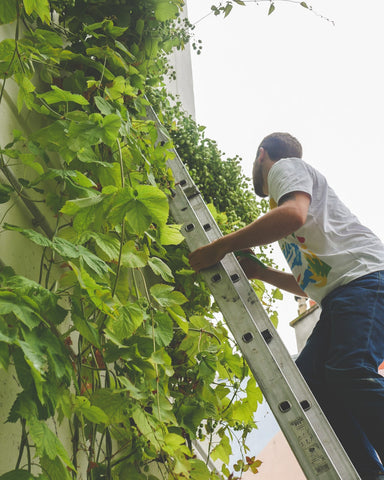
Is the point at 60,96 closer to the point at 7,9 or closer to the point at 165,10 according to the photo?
the point at 7,9

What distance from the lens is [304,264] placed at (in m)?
1.80

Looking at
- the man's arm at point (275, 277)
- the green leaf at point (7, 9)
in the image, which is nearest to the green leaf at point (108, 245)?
the green leaf at point (7, 9)

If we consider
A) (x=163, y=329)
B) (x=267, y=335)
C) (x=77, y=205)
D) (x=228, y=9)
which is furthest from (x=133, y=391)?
(x=228, y=9)

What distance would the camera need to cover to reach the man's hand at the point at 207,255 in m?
1.60

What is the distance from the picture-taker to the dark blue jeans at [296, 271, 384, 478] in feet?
4.47

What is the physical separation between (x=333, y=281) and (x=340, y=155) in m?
4.75

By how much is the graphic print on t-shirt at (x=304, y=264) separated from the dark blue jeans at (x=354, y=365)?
0.09 meters

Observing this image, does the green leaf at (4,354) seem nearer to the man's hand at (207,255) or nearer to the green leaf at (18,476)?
the green leaf at (18,476)

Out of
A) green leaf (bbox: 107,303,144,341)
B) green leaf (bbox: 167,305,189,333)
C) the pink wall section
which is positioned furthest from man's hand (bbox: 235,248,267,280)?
the pink wall section

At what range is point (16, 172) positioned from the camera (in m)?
1.25

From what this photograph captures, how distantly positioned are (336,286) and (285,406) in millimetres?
522

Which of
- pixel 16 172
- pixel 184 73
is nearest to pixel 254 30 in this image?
pixel 184 73

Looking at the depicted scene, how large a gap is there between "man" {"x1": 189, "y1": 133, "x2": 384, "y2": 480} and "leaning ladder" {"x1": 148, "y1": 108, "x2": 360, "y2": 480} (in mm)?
105

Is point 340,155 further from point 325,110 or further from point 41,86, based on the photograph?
point 41,86
